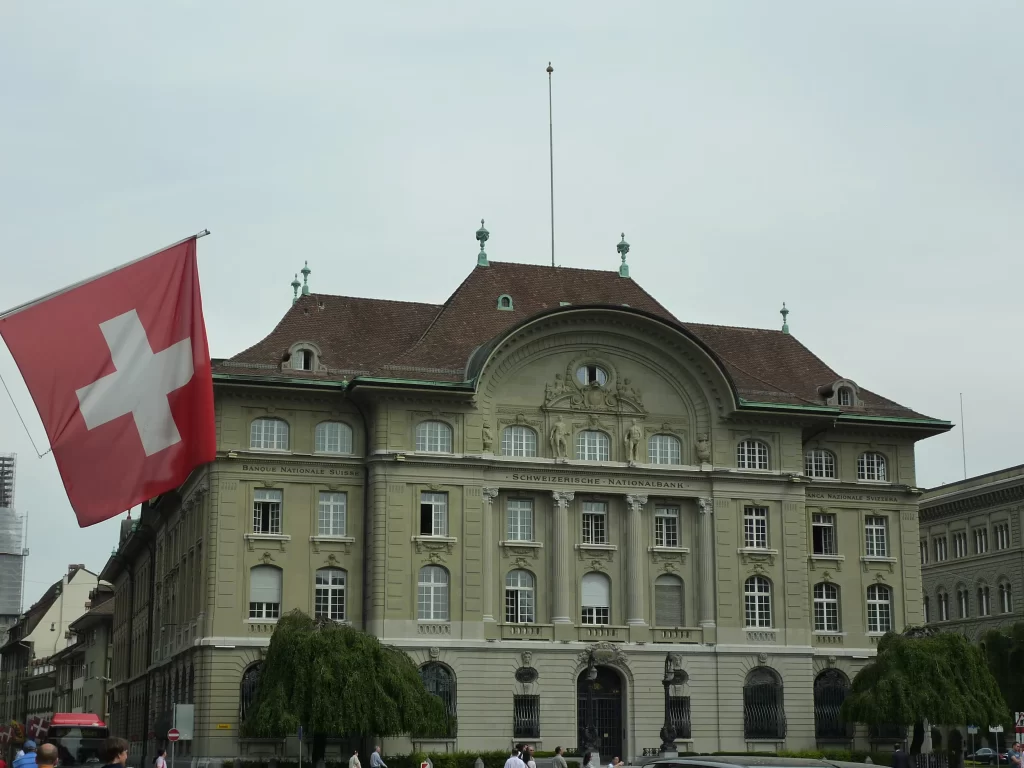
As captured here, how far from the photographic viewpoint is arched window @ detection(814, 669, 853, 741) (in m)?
60.3

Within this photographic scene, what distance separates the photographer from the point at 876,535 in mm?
63531

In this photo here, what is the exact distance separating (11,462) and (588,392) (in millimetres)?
138968

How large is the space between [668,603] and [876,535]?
10105 mm

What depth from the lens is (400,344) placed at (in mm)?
62531

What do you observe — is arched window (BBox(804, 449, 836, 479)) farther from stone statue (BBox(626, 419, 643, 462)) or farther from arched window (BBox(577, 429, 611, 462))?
arched window (BBox(577, 429, 611, 462))

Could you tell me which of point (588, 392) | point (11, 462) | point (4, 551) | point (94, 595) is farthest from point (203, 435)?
point (11, 462)

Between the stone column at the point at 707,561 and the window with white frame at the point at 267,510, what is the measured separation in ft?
52.9

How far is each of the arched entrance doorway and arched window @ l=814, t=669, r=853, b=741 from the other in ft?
26.2

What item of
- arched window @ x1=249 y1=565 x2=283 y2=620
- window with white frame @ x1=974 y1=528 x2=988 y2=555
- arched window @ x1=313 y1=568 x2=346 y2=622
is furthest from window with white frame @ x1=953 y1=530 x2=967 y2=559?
arched window @ x1=249 y1=565 x2=283 y2=620

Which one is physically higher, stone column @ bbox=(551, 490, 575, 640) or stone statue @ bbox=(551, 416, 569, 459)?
stone statue @ bbox=(551, 416, 569, 459)

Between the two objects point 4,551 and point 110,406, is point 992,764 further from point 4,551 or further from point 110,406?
point 4,551

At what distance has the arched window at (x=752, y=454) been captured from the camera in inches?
2404

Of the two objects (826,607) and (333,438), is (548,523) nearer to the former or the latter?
(333,438)

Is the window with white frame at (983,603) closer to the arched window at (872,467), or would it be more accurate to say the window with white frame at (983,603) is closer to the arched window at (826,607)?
the arched window at (872,467)
